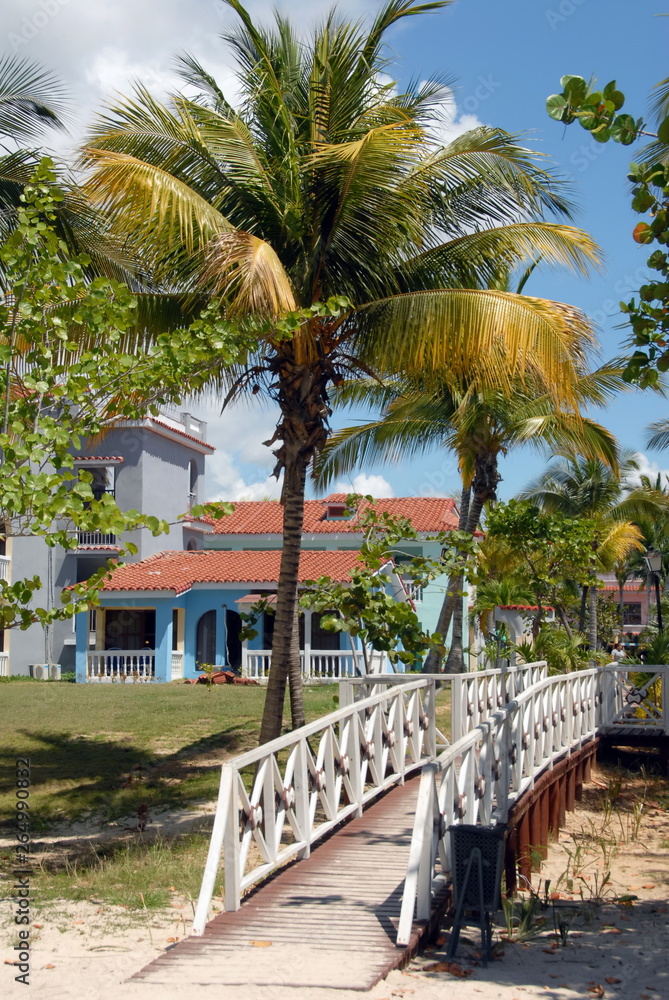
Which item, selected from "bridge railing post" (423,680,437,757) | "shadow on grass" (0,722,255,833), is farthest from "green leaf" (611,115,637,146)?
"shadow on grass" (0,722,255,833)

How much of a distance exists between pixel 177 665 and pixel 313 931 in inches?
952

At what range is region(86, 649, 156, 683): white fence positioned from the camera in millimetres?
29469

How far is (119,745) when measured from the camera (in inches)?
575

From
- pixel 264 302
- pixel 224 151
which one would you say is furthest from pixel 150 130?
pixel 264 302

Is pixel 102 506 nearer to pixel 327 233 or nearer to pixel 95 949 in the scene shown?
pixel 95 949

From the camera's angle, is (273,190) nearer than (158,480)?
Yes

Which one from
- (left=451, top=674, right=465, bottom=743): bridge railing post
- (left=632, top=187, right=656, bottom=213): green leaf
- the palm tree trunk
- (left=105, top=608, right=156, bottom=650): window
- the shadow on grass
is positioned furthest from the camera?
(left=105, top=608, right=156, bottom=650): window

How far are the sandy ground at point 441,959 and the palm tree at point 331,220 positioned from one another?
4356 mm

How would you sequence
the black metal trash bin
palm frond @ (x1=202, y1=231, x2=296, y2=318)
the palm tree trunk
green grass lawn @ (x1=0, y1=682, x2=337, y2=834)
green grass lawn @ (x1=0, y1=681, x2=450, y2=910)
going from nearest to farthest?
the black metal trash bin < green grass lawn @ (x1=0, y1=681, x2=450, y2=910) < palm frond @ (x1=202, y1=231, x2=296, y2=318) < green grass lawn @ (x1=0, y1=682, x2=337, y2=834) < the palm tree trunk

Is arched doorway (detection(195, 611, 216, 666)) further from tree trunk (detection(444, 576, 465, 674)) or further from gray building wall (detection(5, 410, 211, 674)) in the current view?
tree trunk (detection(444, 576, 465, 674))

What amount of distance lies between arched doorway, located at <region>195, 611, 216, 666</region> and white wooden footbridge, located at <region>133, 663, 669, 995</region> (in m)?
19.2

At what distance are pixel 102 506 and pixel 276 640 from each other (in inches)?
219

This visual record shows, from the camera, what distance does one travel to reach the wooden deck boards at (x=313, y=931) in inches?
227

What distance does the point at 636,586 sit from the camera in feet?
232
